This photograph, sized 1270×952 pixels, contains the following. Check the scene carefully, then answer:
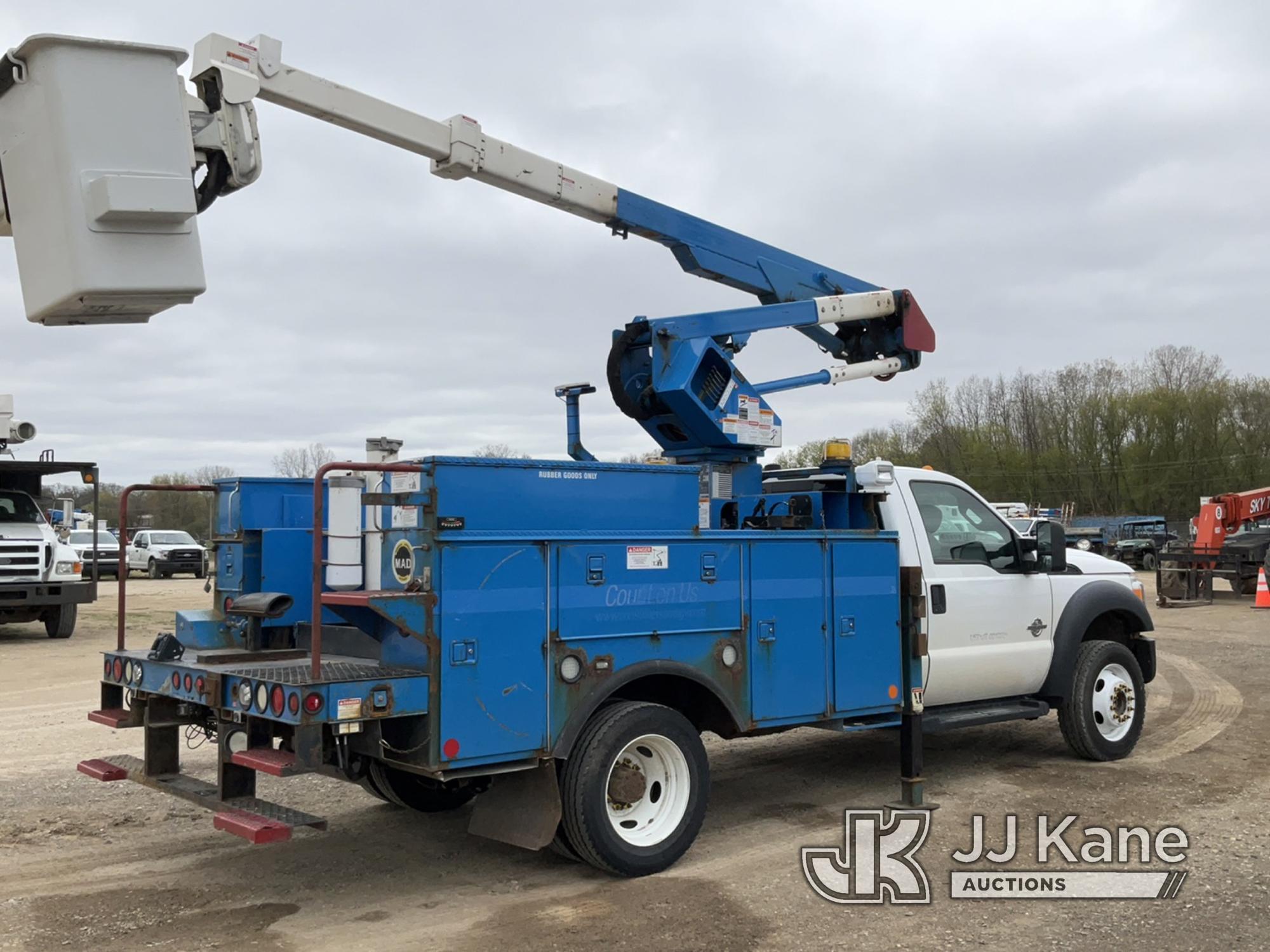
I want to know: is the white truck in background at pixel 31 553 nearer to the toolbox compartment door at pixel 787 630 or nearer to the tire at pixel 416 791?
the tire at pixel 416 791

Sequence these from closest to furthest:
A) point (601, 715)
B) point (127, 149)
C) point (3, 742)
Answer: point (127, 149) < point (601, 715) < point (3, 742)

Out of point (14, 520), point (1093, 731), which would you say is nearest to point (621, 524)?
point (1093, 731)

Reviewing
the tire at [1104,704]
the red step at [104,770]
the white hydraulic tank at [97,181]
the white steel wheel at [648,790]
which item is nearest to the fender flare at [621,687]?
the white steel wheel at [648,790]

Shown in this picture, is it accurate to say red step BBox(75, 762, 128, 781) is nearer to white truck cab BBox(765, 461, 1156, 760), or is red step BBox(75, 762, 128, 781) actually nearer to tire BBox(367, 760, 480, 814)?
tire BBox(367, 760, 480, 814)

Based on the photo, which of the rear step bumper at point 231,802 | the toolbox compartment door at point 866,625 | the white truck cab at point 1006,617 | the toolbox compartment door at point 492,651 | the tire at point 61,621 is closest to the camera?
the rear step bumper at point 231,802

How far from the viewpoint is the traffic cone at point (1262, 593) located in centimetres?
2183

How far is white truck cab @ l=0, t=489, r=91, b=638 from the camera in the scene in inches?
660

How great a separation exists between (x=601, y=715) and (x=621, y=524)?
987mm

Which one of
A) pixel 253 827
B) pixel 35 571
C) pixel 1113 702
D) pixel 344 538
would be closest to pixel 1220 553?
pixel 1113 702

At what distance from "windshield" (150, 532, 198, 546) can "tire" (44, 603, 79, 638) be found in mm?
20282

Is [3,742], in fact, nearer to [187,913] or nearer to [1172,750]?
[187,913]

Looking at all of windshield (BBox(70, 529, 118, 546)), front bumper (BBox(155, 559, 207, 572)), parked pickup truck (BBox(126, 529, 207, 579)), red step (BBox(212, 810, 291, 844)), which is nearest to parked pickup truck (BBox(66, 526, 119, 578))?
windshield (BBox(70, 529, 118, 546))

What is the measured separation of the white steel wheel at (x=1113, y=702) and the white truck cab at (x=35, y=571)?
14.7 m

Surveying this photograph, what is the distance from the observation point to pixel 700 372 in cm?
768
